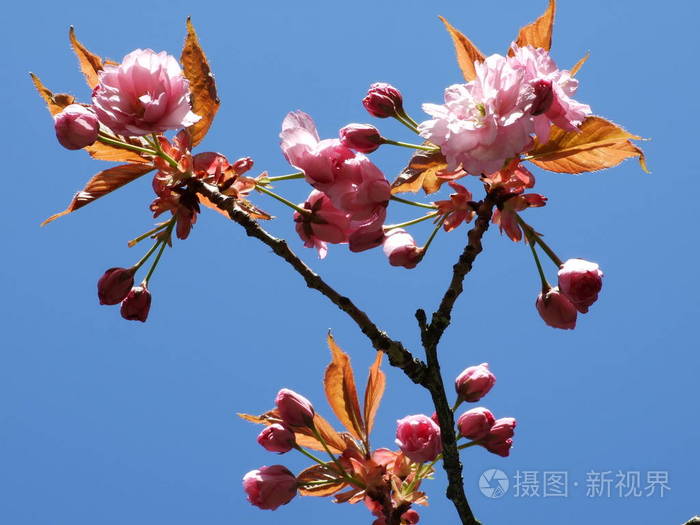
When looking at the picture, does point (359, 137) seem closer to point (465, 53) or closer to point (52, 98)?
point (465, 53)

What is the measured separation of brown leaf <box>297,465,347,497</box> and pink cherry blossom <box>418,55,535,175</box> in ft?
1.65

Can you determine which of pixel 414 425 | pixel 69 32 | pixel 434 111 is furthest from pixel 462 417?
pixel 69 32

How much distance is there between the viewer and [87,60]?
3.99ft

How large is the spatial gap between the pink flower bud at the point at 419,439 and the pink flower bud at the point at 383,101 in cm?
44

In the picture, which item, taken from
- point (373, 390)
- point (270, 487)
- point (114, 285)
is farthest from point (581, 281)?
point (114, 285)

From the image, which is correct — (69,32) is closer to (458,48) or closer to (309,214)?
(309,214)

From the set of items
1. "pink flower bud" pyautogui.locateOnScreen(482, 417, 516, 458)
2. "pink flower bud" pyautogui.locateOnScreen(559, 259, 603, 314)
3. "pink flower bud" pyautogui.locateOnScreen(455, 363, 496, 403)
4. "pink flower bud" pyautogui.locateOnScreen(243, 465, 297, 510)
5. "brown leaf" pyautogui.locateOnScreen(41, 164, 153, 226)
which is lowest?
"pink flower bud" pyautogui.locateOnScreen(243, 465, 297, 510)

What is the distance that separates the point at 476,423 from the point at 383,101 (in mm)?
487

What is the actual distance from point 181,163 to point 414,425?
497mm

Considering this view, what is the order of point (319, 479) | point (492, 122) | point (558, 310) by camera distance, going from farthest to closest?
1. point (319, 479)
2. point (558, 310)
3. point (492, 122)

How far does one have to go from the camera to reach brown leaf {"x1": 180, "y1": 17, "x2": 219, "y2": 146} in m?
1.19

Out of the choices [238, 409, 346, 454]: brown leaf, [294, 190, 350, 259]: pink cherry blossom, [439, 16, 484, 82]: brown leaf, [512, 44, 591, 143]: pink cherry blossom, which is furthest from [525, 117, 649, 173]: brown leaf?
[238, 409, 346, 454]: brown leaf

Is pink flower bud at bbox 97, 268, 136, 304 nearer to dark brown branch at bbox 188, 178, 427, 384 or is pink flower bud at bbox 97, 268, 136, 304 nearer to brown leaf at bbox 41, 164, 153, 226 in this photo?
brown leaf at bbox 41, 164, 153, 226

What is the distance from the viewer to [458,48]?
1202 mm
